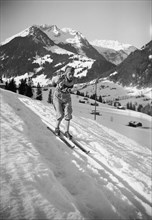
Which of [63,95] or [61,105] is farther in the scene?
[61,105]

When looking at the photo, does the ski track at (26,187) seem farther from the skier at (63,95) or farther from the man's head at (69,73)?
the man's head at (69,73)

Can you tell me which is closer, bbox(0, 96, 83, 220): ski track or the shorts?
bbox(0, 96, 83, 220): ski track

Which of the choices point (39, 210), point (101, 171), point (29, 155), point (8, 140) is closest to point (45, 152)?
point (29, 155)

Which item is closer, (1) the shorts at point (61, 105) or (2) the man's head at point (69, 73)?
(2) the man's head at point (69, 73)

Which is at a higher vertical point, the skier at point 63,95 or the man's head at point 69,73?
the man's head at point 69,73

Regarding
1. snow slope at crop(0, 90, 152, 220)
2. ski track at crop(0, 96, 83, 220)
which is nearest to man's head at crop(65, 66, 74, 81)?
snow slope at crop(0, 90, 152, 220)

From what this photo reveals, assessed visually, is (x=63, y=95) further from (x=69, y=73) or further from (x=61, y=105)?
(x=69, y=73)

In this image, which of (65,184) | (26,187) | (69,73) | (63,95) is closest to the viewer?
(26,187)

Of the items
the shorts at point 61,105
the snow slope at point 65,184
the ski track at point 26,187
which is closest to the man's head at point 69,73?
the shorts at point 61,105

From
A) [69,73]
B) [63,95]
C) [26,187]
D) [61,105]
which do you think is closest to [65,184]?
[26,187]

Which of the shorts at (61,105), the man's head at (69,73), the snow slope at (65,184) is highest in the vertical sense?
the man's head at (69,73)

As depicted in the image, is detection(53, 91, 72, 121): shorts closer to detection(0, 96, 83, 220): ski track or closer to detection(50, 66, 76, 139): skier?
detection(50, 66, 76, 139): skier

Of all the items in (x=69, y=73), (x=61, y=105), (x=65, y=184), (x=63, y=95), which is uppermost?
(x=69, y=73)

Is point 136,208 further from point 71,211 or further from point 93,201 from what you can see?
point 71,211
